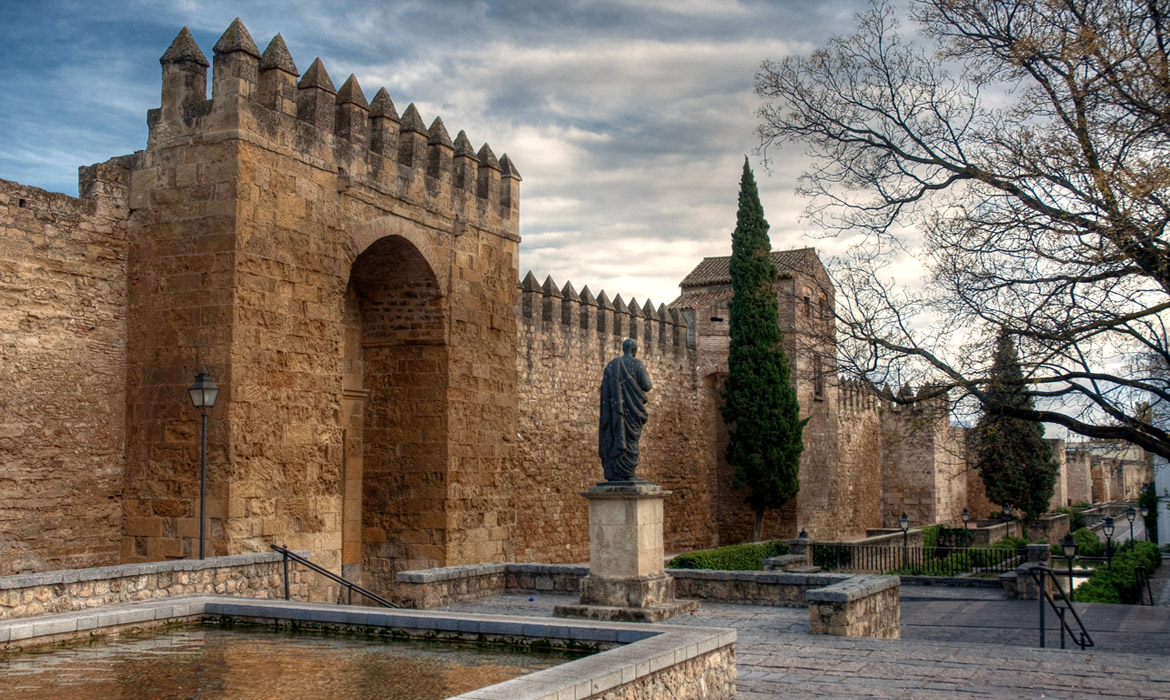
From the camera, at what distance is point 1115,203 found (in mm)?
9383

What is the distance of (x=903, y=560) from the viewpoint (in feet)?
75.8

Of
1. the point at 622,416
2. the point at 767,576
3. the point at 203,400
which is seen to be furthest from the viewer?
the point at 767,576

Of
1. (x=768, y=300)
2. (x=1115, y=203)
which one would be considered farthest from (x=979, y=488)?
(x=1115, y=203)

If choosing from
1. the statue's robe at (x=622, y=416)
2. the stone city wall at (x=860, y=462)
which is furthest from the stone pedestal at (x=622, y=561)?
the stone city wall at (x=860, y=462)

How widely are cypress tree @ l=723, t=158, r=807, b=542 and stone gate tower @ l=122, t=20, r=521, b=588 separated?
35.2 ft

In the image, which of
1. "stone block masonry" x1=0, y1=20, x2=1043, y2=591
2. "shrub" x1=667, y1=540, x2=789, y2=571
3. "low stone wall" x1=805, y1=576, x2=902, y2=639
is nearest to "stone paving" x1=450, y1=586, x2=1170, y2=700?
"low stone wall" x1=805, y1=576, x2=902, y2=639

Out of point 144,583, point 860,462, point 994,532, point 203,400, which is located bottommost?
point 994,532

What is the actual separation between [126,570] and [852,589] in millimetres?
6360

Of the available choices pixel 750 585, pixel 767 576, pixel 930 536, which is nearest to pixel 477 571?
pixel 750 585

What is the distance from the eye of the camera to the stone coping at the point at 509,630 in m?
5.01

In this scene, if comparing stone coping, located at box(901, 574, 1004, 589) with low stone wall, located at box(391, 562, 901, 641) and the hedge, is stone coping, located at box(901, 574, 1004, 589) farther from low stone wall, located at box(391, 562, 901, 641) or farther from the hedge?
low stone wall, located at box(391, 562, 901, 641)

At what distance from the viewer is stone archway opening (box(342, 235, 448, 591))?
14.8m

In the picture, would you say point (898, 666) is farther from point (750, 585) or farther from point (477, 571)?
point (477, 571)

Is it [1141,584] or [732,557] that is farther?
[732,557]
